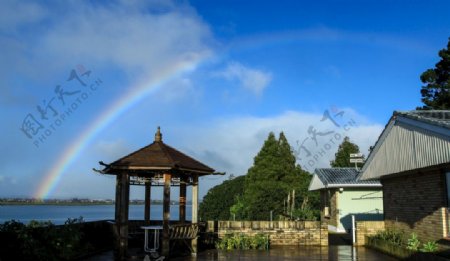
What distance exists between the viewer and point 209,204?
63531mm

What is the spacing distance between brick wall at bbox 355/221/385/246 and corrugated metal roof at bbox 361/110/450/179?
2023mm

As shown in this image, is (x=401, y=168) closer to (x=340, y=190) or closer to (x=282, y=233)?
(x=282, y=233)

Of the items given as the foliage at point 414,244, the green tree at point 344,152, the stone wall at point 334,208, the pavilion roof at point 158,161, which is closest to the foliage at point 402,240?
the foliage at point 414,244

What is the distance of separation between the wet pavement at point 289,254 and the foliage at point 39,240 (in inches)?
58.8

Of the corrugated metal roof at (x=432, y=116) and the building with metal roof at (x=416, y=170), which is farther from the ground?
the corrugated metal roof at (x=432, y=116)

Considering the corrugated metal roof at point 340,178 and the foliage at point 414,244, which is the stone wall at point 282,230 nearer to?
the foliage at point 414,244

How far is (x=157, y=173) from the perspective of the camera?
587 inches

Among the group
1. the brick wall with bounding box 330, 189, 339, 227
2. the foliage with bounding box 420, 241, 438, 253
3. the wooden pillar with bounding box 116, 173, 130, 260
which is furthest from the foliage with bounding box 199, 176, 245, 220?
the foliage with bounding box 420, 241, 438, 253

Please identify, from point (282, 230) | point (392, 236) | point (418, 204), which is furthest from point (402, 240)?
point (282, 230)

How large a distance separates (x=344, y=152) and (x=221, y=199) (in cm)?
2110

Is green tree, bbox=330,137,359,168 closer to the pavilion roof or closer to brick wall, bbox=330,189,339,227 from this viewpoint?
brick wall, bbox=330,189,339,227

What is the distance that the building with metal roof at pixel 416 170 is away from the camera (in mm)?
12320

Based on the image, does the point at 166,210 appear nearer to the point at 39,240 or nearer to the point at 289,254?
the point at 39,240

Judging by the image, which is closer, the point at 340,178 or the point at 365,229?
the point at 365,229
